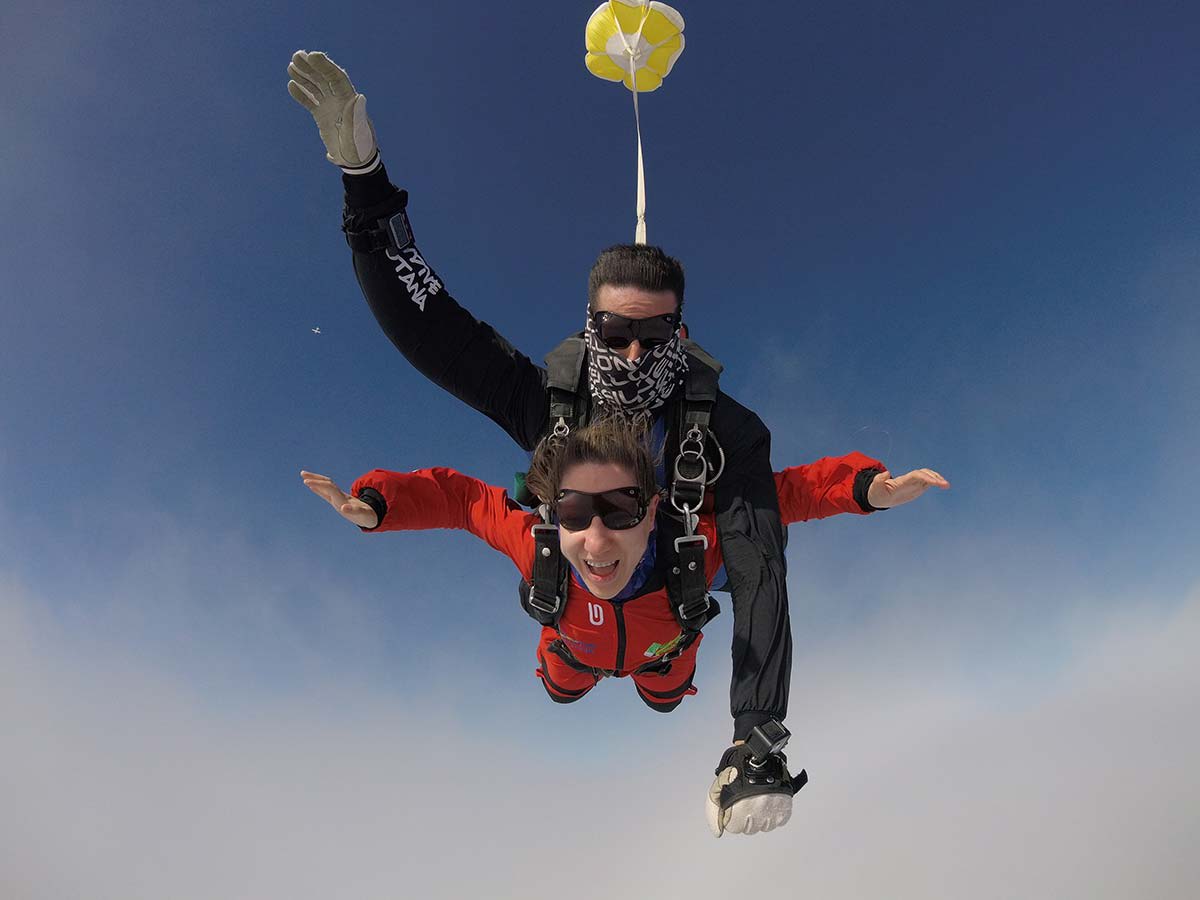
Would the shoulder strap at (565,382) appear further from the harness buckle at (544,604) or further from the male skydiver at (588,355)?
the harness buckle at (544,604)

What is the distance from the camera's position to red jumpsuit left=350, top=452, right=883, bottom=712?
3.19 meters

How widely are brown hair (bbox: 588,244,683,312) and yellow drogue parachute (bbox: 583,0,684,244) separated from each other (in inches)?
22.0

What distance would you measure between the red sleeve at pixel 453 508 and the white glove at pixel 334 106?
143cm

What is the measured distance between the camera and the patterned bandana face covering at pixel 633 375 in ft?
10.4

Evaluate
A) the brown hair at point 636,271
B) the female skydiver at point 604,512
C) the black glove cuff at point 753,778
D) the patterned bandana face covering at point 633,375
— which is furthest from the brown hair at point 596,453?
the black glove cuff at point 753,778

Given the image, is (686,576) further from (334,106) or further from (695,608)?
(334,106)

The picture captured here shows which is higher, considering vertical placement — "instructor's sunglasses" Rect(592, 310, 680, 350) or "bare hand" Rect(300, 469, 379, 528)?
"instructor's sunglasses" Rect(592, 310, 680, 350)

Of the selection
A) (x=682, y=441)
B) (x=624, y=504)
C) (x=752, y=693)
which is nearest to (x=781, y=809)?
(x=752, y=693)

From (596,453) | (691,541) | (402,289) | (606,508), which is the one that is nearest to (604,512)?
(606,508)

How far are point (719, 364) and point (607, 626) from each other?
4.73ft

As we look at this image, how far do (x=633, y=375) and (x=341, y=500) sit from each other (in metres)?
1.44

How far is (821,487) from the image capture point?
325 cm

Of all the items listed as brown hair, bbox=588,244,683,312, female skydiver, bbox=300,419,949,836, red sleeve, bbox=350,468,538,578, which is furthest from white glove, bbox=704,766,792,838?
brown hair, bbox=588,244,683,312

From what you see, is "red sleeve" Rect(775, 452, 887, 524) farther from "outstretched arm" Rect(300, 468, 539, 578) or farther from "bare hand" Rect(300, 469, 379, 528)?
"bare hand" Rect(300, 469, 379, 528)
